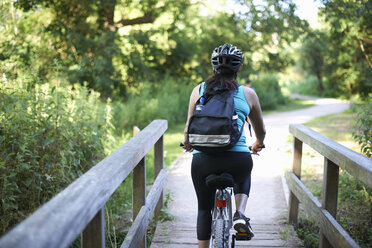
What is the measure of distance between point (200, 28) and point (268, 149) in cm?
1455

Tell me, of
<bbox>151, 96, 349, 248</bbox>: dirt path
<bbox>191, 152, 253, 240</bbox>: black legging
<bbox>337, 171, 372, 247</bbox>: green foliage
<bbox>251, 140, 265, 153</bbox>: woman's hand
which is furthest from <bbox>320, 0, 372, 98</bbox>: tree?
<bbox>191, 152, 253, 240</bbox>: black legging

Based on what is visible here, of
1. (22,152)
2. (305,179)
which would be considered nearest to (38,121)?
(22,152)

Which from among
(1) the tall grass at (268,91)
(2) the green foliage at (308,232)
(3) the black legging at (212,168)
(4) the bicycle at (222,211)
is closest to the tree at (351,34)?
(1) the tall grass at (268,91)

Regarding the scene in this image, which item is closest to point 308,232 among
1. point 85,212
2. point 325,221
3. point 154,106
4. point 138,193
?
point 325,221

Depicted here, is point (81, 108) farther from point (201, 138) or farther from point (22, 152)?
point (201, 138)

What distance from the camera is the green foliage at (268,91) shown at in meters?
27.2

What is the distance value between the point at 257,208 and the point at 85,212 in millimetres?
4792

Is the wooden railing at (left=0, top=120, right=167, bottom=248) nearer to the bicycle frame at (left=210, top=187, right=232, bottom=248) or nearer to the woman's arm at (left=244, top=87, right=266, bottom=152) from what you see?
the bicycle frame at (left=210, top=187, right=232, bottom=248)

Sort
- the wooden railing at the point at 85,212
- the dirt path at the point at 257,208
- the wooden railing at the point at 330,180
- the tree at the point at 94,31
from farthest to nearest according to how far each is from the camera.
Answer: the tree at the point at 94,31, the dirt path at the point at 257,208, the wooden railing at the point at 330,180, the wooden railing at the point at 85,212

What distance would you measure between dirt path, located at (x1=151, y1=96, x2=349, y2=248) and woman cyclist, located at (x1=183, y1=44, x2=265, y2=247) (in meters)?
1.20

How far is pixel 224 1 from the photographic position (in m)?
18.1

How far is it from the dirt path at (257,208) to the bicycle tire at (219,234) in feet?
4.51

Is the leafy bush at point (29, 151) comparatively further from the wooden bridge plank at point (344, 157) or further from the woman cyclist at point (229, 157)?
the wooden bridge plank at point (344, 157)

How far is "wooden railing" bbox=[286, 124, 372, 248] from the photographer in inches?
112
